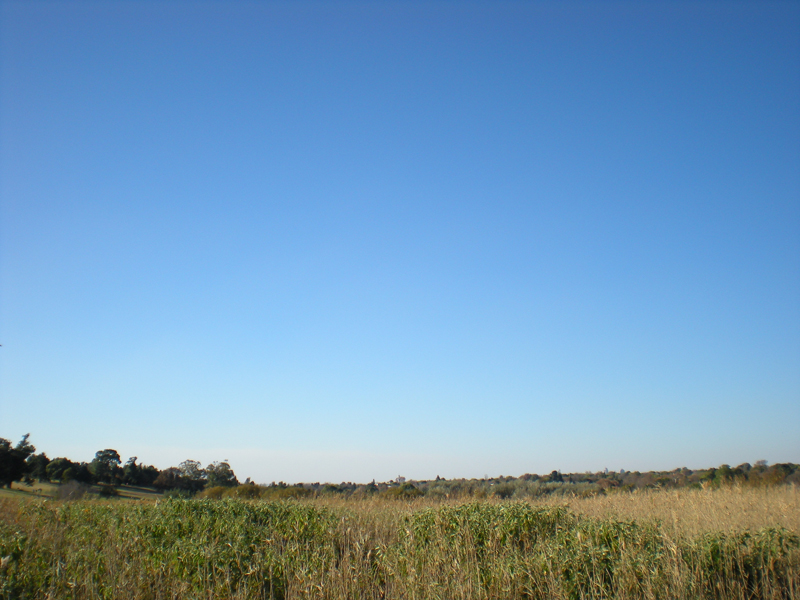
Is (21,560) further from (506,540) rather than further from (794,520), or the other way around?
(794,520)

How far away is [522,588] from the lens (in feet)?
27.0

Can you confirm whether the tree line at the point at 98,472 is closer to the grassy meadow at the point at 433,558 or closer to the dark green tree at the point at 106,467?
the dark green tree at the point at 106,467

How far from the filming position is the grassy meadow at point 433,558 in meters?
8.01

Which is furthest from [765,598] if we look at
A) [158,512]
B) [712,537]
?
[158,512]

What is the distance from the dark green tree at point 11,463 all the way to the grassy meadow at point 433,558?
126 ft

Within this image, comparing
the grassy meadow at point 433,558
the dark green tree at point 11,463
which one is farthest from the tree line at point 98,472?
the grassy meadow at point 433,558

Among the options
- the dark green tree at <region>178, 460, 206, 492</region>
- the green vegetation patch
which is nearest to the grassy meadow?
the green vegetation patch

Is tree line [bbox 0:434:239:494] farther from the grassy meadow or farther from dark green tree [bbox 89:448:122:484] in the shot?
the grassy meadow

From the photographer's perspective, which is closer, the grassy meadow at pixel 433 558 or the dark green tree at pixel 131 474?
the grassy meadow at pixel 433 558

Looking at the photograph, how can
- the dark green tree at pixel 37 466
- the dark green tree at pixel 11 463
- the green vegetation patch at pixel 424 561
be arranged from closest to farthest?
the green vegetation patch at pixel 424 561 < the dark green tree at pixel 11 463 < the dark green tree at pixel 37 466

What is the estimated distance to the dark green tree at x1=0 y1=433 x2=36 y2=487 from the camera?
42438 millimetres

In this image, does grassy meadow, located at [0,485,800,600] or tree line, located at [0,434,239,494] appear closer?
grassy meadow, located at [0,485,800,600]

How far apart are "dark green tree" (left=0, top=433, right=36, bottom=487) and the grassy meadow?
38431 mm

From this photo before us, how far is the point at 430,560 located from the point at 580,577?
3105 mm
